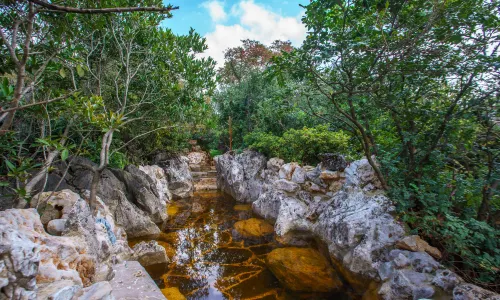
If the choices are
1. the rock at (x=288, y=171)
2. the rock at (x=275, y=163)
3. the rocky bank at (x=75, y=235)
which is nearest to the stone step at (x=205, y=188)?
the rocky bank at (x=75, y=235)

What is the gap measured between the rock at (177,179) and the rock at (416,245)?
318 inches

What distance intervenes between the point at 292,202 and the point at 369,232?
243 centimetres

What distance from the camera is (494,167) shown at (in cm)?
294

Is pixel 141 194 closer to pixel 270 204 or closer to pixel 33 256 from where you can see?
pixel 270 204

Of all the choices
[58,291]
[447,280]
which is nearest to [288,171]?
[447,280]

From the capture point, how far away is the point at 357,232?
164 inches

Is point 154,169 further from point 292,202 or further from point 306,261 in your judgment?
point 306,261

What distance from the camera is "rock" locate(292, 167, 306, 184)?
6.74 m

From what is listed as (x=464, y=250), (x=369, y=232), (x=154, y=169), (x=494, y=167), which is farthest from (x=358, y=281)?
(x=154, y=169)

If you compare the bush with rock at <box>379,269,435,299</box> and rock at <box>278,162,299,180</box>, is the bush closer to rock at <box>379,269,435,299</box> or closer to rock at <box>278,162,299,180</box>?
rock at <box>278,162,299,180</box>

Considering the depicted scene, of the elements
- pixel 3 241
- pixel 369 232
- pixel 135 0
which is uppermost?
pixel 135 0

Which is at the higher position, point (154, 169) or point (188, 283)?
point (154, 169)

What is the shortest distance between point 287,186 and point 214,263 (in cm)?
270

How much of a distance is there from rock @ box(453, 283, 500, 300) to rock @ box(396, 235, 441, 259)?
0.62 metres
